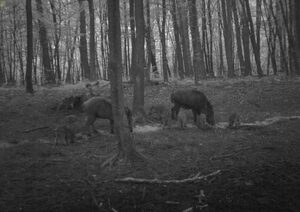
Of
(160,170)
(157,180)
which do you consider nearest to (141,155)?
(160,170)

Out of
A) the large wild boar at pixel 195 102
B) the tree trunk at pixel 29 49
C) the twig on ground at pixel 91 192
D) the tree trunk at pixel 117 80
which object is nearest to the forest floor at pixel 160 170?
the twig on ground at pixel 91 192

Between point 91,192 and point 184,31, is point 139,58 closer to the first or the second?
point 91,192

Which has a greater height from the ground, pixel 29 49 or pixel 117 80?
pixel 29 49

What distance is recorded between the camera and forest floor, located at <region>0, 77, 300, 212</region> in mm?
6281

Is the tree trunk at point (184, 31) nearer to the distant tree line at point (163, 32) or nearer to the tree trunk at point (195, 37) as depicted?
the distant tree line at point (163, 32)

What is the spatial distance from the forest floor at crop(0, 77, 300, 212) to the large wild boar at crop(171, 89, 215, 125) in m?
1.22

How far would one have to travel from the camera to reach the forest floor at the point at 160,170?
20.6ft

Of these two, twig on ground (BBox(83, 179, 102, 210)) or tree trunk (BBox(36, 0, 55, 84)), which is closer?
twig on ground (BBox(83, 179, 102, 210))

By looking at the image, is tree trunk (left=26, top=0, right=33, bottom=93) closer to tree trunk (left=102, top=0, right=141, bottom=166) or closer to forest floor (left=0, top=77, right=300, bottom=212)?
forest floor (left=0, top=77, right=300, bottom=212)

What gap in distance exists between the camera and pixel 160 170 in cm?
814

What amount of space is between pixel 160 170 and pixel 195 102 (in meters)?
6.67

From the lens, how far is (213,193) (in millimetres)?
6570

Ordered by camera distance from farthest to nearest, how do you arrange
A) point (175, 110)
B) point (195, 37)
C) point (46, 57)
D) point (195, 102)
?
point (46, 57)
point (195, 37)
point (175, 110)
point (195, 102)

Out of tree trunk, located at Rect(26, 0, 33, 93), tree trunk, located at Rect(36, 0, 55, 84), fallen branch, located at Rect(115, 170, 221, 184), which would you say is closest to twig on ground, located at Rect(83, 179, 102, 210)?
fallen branch, located at Rect(115, 170, 221, 184)
